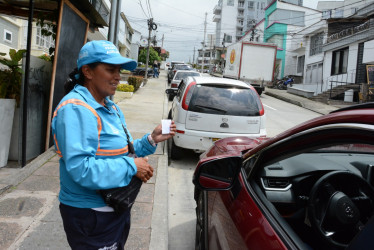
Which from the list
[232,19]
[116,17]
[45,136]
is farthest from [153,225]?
[232,19]

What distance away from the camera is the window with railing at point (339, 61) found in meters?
23.7

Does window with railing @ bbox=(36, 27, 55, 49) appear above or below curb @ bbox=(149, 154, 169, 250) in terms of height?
above

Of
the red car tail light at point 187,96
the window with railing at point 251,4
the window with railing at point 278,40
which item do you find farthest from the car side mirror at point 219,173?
the window with railing at point 251,4

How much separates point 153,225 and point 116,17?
12.2ft

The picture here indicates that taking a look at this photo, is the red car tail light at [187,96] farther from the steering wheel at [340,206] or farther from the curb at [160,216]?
the steering wheel at [340,206]

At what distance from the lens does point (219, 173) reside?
2.07 m

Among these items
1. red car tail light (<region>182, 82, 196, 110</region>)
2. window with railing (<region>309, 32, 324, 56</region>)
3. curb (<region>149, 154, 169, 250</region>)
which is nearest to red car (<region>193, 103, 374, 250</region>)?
curb (<region>149, 154, 169, 250</region>)

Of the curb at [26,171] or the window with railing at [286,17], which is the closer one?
the curb at [26,171]

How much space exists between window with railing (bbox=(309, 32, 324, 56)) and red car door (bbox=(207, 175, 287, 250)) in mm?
29490

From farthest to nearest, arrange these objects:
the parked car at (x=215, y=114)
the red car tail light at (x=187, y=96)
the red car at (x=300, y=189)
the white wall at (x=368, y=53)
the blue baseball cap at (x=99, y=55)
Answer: the white wall at (x=368, y=53) < the red car tail light at (x=187, y=96) < the parked car at (x=215, y=114) < the blue baseball cap at (x=99, y=55) < the red car at (x=300, y=189)

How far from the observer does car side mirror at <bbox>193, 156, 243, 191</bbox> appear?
2037 millimetres

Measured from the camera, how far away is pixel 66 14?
5.56 m

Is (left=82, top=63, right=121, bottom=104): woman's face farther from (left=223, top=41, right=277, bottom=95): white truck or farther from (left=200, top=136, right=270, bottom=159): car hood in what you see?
(left=223, top=41, right=277, bottom=95): white truck

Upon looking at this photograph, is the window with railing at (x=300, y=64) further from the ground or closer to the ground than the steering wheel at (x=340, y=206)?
further from the ground
